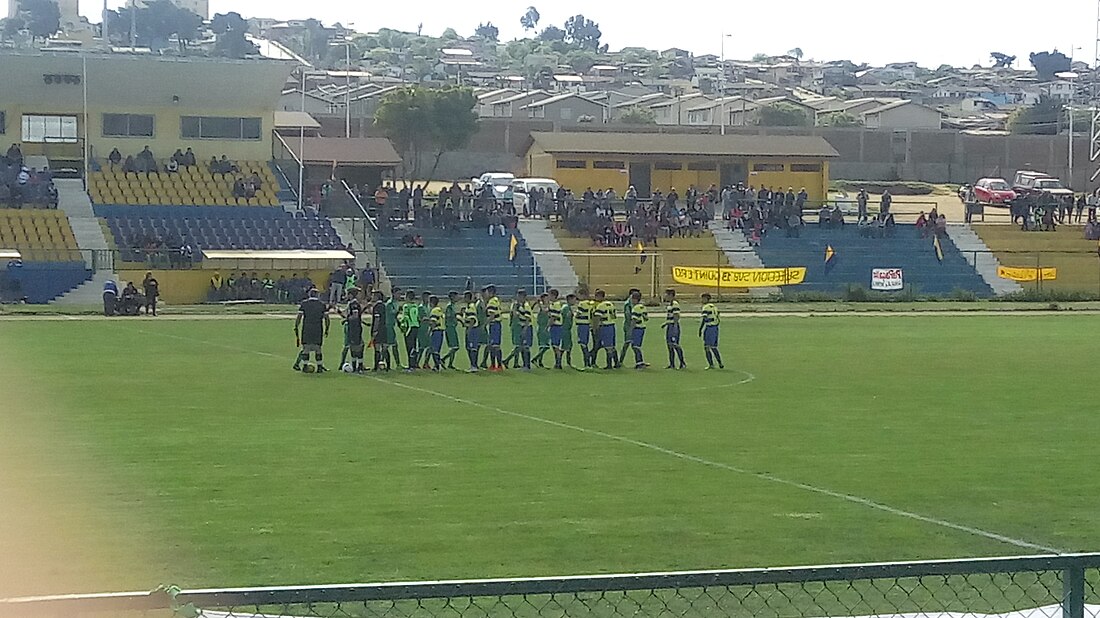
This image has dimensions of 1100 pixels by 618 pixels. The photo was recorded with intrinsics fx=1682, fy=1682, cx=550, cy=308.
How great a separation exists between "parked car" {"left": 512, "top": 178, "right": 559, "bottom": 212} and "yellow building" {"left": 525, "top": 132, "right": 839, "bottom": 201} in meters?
2.63

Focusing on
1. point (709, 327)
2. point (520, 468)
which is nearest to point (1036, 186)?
point (709, 327)

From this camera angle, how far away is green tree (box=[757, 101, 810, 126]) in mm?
110438

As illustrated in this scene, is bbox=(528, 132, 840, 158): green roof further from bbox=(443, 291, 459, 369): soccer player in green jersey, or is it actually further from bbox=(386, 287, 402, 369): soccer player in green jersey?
bbox=(386, 287, 402, 369): soccer player in green jersey

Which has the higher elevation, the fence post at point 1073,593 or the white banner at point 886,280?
the fence post at point 1073,593

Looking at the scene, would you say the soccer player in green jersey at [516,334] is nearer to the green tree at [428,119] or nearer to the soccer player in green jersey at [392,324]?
the soccer player in green jersey at [392,324]

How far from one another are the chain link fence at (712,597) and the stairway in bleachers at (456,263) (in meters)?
37.7

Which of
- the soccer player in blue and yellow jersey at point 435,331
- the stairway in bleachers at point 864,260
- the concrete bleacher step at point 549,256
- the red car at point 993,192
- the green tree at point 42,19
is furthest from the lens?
the green tree at point 42,19

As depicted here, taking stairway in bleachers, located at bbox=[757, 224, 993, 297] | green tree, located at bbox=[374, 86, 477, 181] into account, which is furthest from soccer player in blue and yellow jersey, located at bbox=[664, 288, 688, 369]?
green tree, located at bbox=[374, 86, 477, 181]

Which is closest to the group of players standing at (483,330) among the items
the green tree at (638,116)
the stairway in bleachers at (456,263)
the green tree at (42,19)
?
the stairway in bleachers at (456,263)

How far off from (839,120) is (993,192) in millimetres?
37191

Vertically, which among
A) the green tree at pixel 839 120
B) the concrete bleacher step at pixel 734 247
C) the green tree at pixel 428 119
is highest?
the green tree at pixel 839 120

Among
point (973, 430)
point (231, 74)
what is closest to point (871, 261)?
point (231, 74)

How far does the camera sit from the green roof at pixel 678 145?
68.6 metres

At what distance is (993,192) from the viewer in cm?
7112
